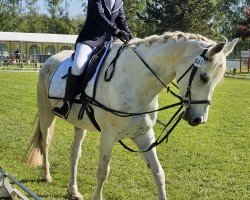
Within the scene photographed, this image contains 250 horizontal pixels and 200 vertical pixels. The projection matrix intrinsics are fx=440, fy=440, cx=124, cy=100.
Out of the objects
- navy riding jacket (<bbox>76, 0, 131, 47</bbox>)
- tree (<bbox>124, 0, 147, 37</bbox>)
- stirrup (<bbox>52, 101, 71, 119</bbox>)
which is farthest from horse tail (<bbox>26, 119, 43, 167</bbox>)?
tree (<bbox>124, 0, 147, 37</bbox>)

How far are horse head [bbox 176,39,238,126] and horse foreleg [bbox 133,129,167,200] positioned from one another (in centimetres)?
95

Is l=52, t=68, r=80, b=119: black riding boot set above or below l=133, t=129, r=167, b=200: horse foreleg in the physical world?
above

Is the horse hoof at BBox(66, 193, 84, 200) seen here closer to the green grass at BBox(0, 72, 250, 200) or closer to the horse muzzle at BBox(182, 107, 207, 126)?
the green grass at BBox(0, 72, 250, 200)

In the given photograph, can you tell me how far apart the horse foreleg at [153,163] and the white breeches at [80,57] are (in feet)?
4.14

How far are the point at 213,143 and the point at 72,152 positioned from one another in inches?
185

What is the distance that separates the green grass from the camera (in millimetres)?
7055

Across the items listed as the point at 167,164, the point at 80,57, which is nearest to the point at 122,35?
the point at 80,57

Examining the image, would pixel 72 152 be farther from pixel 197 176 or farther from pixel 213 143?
pixel 213 143

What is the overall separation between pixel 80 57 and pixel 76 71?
0.71 feet

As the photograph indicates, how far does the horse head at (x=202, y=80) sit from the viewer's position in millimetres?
4727

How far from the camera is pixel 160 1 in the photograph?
216 feet

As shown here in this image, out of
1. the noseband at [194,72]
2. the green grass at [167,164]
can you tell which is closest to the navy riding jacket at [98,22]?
the noseband at [194,72]

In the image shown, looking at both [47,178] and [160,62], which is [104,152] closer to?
[160,62]

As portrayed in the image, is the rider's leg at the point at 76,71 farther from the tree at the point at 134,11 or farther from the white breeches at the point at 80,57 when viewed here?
the tree at the point at 134,11
